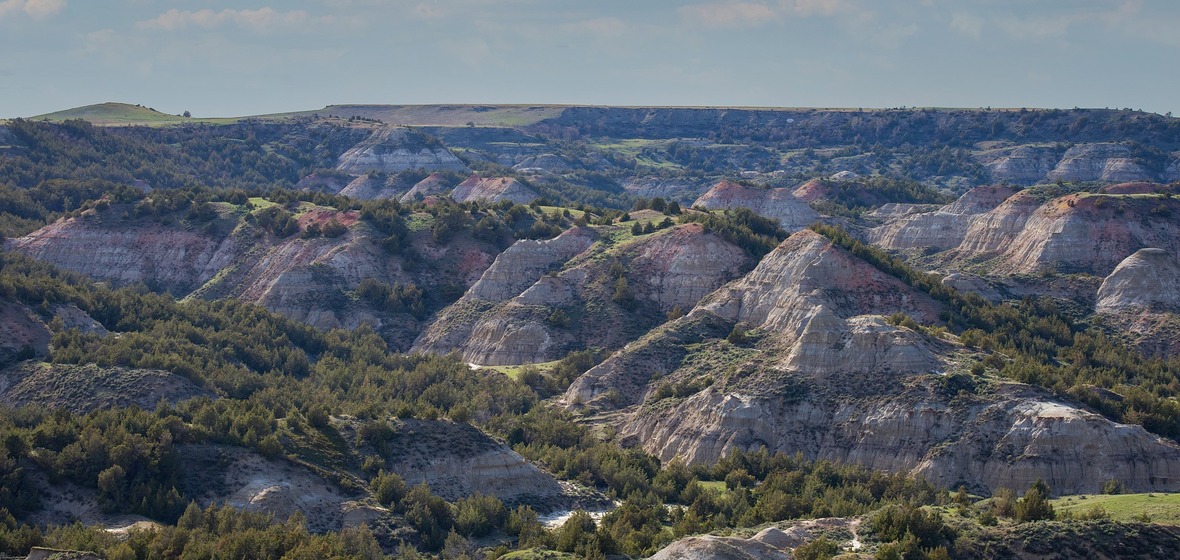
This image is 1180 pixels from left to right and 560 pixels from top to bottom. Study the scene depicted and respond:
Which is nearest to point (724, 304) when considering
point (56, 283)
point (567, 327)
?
point (567, 327)

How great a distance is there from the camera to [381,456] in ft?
194

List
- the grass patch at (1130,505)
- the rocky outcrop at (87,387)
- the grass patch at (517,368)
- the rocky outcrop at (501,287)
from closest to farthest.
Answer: the grass patch at (1130,505) → the rocky outcrop at (87,387) → the grass patch at (517,368) → the rocky outcrop at (501,287)

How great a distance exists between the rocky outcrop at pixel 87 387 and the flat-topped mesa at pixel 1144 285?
65954 mm

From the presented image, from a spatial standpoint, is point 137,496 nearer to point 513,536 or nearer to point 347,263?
point 513,536

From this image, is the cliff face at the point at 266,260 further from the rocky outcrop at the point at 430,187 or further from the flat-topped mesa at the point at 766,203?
the rocky outcrop at the point at 430,187

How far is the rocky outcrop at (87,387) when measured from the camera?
69312 mm

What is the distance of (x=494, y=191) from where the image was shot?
170500 mm

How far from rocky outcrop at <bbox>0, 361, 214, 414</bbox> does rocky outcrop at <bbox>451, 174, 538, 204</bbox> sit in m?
94.3

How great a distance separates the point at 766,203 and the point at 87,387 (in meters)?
94.1

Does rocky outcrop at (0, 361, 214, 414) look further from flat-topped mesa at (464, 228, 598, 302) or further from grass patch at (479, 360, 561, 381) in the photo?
flat-topped mesa at (464, 228, 598, 302)

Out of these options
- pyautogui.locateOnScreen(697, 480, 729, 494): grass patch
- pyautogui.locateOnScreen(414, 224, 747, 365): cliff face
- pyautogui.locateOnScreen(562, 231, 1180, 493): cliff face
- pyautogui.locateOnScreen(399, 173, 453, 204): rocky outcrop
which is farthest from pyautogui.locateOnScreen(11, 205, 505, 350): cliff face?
pyautogui.locateOnScreen(399, 173, 453, 204): rocky outcrop

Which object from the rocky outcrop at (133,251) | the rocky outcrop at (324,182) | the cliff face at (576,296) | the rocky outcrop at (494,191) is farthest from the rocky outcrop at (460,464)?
the rocky outcrop at (324,182)

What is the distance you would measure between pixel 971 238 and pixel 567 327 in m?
45.9

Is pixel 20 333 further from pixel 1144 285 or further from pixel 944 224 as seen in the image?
pixel 944 224
